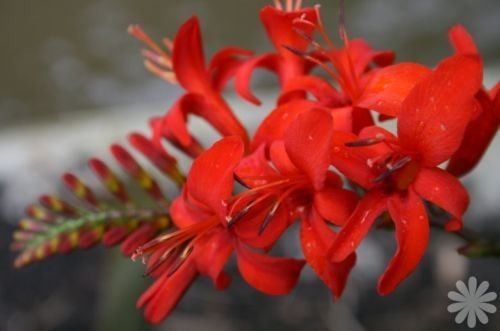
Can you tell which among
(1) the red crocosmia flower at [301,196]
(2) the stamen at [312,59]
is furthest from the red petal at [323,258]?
(2) the stamen at [312,59]

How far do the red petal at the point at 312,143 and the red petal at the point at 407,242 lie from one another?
44 millimetres

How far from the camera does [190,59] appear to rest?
54cm

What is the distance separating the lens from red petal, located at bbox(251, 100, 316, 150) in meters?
0.45

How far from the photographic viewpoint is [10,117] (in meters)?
2.07

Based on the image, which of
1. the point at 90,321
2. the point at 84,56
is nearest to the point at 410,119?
the point at 90,321

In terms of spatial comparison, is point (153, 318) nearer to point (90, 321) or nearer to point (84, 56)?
point (90, 321)

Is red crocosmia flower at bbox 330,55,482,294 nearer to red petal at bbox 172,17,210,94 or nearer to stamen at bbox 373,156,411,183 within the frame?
stamen at bbox 373,156,411,183

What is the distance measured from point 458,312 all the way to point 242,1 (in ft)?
5.67

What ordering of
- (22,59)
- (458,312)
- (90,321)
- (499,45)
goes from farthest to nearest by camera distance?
(22,59)
(499,45)
(90,321)
(458,312)

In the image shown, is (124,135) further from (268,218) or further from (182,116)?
(268,218)

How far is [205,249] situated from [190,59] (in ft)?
0.45

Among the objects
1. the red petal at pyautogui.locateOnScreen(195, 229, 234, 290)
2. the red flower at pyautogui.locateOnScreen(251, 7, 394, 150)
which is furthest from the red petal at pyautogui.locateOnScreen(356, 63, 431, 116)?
the red petal at pyautogui.locateOnScreen(195, 229, 234, 290)

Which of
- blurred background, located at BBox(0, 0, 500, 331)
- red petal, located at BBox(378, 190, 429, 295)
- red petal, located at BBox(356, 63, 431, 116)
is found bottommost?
blurred background, located at BBox(0, 0, 500, 331)

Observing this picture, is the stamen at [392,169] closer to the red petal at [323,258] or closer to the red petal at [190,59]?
the red petal at [323,258]
